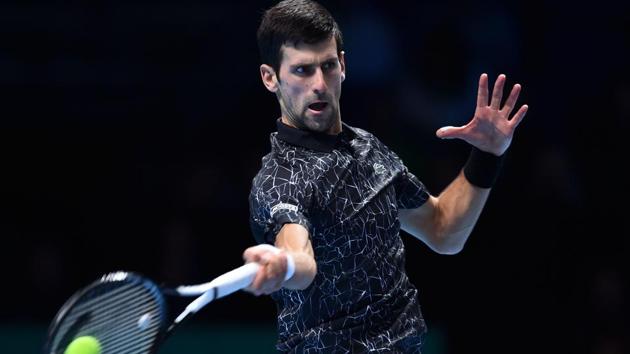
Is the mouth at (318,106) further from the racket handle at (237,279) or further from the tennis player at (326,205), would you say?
the racket handle at (237,279)

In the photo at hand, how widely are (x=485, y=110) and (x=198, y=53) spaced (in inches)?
157

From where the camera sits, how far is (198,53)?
834cm

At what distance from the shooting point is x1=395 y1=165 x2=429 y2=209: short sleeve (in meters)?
4.59

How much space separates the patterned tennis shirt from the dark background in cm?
307

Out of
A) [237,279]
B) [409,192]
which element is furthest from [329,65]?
[237,279]

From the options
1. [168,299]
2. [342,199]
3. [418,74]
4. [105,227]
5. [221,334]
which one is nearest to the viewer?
[168,299]

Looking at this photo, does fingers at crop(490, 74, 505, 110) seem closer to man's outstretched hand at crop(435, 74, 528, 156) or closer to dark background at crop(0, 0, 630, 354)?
man's outstretched hand at crop(435, 74, 528, 156)

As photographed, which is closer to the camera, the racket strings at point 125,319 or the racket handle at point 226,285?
the racket handle at point 226,285

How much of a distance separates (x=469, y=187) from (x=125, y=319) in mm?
1666

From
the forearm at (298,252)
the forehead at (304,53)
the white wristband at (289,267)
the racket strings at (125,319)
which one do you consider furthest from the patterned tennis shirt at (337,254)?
the racket strings at (125,319)

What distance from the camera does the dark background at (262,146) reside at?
7414 mm

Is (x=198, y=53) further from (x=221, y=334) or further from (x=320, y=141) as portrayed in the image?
(x=320, y=141)

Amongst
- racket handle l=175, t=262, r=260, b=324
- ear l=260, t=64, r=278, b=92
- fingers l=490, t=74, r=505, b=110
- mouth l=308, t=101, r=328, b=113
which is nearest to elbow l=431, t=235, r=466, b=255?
fingers l=490, t=74, r=505, b=110

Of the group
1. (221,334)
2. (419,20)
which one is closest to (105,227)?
(221,334)
